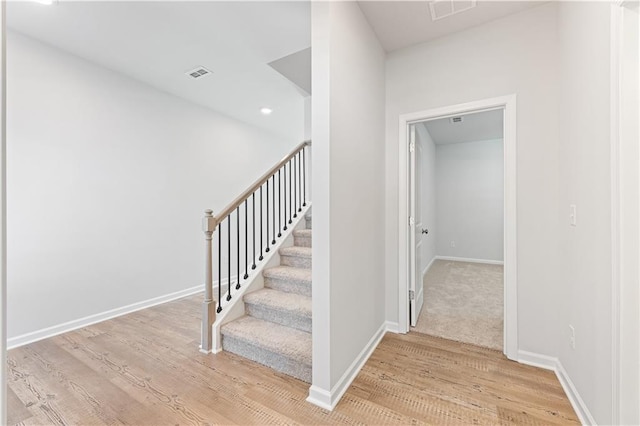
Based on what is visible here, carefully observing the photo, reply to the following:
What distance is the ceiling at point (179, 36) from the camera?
6.77 ft

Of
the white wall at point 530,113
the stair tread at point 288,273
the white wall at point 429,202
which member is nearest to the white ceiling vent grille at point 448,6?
the white wall at point 530,113

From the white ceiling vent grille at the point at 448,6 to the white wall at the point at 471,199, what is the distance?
4601 millimetres

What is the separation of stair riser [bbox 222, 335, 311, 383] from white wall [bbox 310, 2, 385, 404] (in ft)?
0.72

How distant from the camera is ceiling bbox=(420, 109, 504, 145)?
438 centimetres

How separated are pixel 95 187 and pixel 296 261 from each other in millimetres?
2255

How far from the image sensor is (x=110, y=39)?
2.43 metres

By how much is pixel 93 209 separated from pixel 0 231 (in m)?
2.86

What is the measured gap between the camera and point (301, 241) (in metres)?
3.15

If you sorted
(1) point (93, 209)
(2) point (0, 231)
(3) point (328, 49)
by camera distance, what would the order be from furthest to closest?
(1) point (93, 209)
(3) point (328, 49)
(2) point (0, 231)

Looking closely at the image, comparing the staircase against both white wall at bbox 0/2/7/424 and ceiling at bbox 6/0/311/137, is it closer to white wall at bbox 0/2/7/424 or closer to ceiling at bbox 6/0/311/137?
white wall at bbox 0/2/7/424

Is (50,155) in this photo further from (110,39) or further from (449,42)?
(449,42)

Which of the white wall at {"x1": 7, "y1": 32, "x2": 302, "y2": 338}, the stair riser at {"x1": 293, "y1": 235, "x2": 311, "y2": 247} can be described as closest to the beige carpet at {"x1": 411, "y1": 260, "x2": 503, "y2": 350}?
the stair riser at {"x1": 293, "y1": 235, "x2": 311, "y2": 247}

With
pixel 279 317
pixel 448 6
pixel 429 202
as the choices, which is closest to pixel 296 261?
pixel 279 317

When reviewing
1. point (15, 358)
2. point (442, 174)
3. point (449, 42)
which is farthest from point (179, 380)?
point (442, 174)
